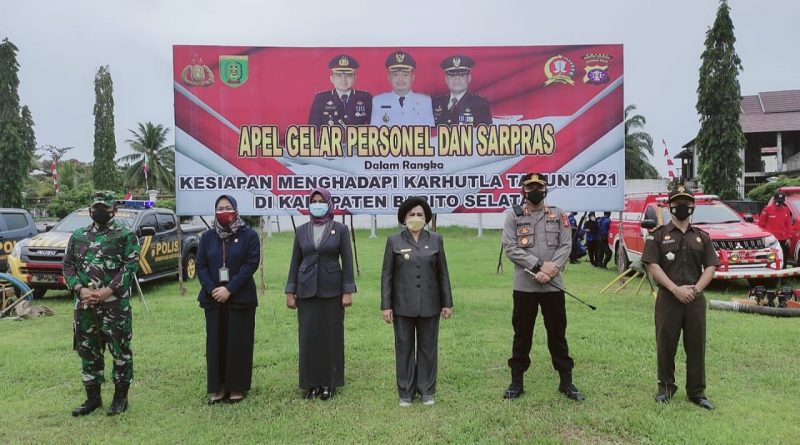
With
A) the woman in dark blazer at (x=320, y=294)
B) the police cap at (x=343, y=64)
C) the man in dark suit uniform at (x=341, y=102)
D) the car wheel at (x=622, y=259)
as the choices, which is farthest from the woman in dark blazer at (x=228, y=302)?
the car wheel at (x=622, y=259)

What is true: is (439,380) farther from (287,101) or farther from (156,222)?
(156,222)

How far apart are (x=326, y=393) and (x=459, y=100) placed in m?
5.98

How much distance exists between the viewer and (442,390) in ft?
17.2

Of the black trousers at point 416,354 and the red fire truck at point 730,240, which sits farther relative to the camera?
the red fire truck at point 730,240

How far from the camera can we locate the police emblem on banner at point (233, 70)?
9.75m

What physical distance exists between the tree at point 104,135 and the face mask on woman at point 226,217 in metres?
45.5

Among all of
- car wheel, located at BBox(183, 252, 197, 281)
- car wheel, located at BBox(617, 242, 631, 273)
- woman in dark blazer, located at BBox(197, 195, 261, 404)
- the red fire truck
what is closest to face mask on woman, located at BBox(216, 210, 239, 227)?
woman in dark blazer, located at BBox(197, 195, 261, 404)

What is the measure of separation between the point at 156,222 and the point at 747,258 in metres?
10.9

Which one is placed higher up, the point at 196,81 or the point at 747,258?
the point at 196,81

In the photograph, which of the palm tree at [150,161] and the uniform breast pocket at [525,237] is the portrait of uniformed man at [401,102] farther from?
the palm tree at [150,161]

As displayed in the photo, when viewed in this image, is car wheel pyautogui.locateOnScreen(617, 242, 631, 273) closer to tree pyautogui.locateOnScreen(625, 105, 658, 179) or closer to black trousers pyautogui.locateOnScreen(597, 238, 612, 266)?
black trousers pyautogui.locateOnScreen(597, 238, 612, 266)

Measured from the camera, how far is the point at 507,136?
9820 millimetres

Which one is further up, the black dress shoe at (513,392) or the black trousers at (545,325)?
the black trousers at (545,325)

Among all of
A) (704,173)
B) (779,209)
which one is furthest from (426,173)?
(704,173)
